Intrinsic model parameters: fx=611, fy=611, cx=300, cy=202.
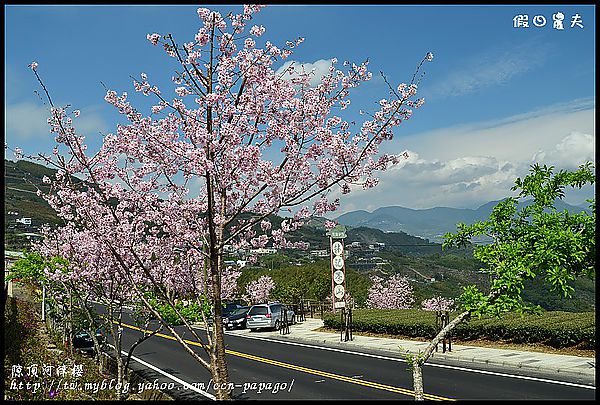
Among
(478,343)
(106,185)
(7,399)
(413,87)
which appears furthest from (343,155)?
(478,343)

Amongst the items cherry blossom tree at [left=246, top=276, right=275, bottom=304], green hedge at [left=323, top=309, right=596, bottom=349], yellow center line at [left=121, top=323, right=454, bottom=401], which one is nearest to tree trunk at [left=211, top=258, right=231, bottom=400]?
yellow center line at [left=121, top=323, right=454, bottom=401]

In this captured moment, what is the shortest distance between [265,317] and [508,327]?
15.1 metres

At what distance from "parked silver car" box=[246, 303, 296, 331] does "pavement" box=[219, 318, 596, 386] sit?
5.70 m

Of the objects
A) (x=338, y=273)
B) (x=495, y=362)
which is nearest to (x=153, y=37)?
(x=495, y=362)

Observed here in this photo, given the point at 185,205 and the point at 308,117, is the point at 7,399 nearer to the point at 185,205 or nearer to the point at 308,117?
the point at 185,205

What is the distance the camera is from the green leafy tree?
24.2 feet

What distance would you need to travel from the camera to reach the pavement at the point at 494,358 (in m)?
14.5

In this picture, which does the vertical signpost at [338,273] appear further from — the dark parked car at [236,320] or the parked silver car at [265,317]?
the dark parked car at [236,320]

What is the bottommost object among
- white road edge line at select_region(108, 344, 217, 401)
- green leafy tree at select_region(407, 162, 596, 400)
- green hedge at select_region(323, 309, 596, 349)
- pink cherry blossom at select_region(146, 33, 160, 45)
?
white road edge line at select_region(108, 344, 217, 401)

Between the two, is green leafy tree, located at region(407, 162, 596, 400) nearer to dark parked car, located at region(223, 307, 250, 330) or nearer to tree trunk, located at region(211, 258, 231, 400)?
tree trunk, located at region(211, 258, 231, 400)

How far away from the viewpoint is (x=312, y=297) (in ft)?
157

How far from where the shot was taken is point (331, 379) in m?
15.2

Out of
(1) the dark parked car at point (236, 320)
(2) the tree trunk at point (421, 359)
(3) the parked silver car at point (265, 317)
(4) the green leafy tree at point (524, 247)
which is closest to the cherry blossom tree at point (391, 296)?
(1) the dark parked car at point (236, 320)

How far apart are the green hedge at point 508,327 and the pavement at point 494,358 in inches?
26.5
